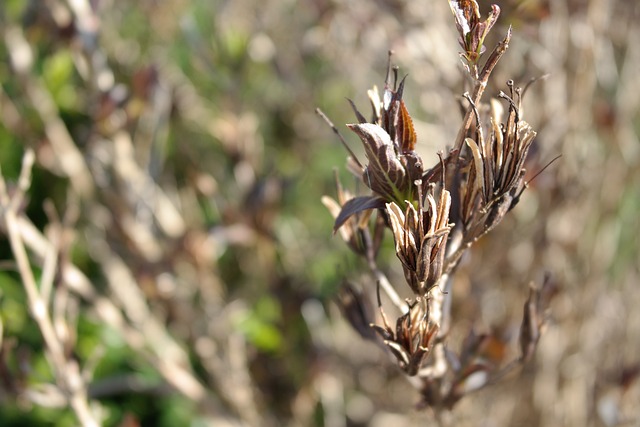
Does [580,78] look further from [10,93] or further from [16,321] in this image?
[10,93]

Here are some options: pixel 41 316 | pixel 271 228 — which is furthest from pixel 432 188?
pixel 271 228

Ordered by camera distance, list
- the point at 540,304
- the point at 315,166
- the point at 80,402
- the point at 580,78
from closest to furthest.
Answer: the point at 540,304, the point at 80,402, the point at 580,78, the point at 315,166

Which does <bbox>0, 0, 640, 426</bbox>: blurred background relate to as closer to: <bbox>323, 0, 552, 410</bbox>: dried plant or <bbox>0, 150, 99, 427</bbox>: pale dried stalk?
<bbox>0, 150, 99, 427</bbox>: pale dried stalk

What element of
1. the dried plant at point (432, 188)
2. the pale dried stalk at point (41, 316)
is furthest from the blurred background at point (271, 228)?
the dried plant at point (432, 188)

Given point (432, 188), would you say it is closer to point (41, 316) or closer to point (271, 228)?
point (41, 316)

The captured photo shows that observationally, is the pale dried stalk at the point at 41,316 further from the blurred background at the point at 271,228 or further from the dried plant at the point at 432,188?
the dried plant at the point at 432,188

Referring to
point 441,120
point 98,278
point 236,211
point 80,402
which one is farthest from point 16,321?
point 441,120
